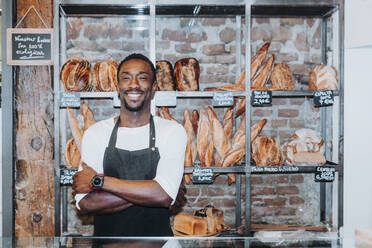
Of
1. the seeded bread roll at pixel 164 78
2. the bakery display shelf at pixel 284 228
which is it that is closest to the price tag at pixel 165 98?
the seeded bread roll at pixel 164 78

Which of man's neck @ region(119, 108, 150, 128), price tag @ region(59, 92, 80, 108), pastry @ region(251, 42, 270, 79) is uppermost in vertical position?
pastry @ region(251, 42, 270, 79)

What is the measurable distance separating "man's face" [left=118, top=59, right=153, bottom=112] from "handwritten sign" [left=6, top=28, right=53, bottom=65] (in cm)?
81

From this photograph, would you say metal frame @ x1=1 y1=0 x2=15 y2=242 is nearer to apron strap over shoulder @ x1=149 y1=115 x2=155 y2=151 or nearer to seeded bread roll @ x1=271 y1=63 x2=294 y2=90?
apron strap over shoulder @ x1=149 y1=115 x2=155 y2=151

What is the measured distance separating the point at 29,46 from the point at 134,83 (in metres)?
1.02

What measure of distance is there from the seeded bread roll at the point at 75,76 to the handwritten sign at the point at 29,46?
13.2 inches

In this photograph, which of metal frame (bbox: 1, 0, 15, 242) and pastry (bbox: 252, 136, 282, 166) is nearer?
pastry (bbox: 252, 136, 282, 166)

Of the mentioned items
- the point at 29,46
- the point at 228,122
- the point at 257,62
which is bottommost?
the point at 228,122

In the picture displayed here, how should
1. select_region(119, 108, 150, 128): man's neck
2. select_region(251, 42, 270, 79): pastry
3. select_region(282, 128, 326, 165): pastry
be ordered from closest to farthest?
select_region(119, 108, 150, 128): man's neck, select_region(282, 128, 326, 165): pastry, select_region(251, 42, 270, 79): pastry

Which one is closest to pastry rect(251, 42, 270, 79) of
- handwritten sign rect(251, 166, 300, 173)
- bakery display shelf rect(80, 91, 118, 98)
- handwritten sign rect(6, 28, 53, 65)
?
handwritten sign rect(251, 166, 300, 173)

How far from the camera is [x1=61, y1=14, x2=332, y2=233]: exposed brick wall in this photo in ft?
9.39

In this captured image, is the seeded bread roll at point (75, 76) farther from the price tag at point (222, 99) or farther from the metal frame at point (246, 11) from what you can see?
the price tag at point (222, 99)

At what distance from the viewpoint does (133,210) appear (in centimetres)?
205
